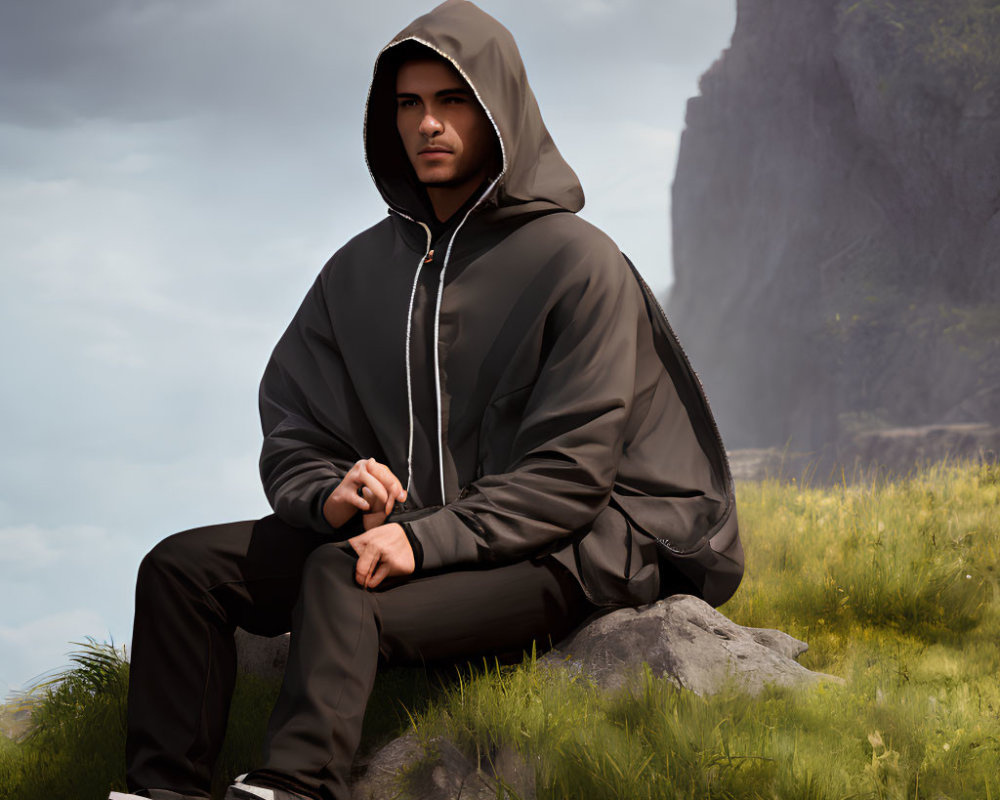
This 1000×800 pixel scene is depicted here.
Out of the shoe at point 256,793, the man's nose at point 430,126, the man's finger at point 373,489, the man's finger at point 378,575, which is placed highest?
the man's nose at point 430,126

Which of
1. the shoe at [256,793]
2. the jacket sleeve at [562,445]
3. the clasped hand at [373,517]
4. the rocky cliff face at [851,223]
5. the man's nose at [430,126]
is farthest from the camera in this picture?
the rocky cliff face at [851,223]

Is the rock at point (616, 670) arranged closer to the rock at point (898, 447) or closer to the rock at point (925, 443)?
the rock at point (898, 447)

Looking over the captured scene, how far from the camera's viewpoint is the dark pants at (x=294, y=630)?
246cm

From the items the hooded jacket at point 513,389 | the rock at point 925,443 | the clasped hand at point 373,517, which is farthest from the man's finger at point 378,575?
the rock at point 925,443

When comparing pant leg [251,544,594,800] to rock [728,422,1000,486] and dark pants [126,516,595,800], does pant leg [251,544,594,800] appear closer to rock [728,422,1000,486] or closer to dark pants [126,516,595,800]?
dark pants [126,516,595,800]

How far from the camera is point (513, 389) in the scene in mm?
3111

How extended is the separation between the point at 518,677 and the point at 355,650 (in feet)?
1.89

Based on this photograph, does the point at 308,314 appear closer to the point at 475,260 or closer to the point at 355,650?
the point at 475,260

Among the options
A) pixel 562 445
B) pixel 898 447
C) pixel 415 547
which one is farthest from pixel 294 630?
pixel 898 447

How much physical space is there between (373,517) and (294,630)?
430mm

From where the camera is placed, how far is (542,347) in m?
3.14

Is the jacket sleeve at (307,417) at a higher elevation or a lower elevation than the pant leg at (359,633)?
higher

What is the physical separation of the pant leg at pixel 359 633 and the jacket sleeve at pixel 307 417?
376mm

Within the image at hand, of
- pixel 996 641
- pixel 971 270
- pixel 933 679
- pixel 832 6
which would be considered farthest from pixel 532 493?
pixel 832 6
